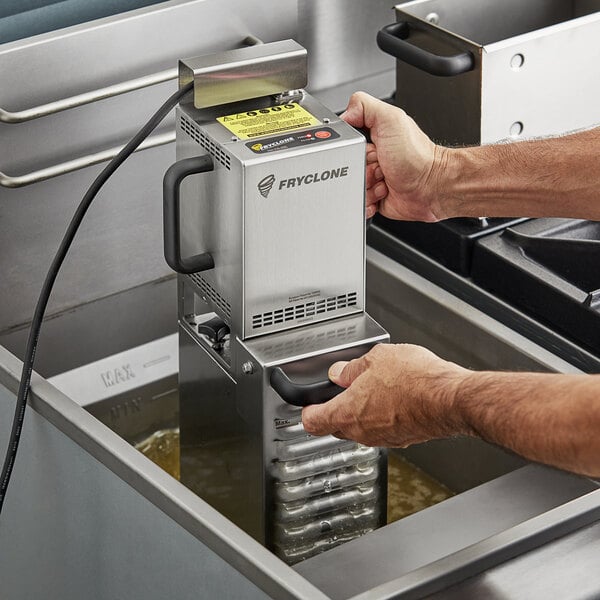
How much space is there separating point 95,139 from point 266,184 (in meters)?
0.52

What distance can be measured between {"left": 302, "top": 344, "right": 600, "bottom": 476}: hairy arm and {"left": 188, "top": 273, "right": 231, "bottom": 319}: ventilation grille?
0.48ft

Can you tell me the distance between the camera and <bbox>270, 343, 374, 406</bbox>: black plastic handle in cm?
142

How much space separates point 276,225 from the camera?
1442 millimetres

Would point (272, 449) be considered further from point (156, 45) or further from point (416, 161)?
point (156, 45)

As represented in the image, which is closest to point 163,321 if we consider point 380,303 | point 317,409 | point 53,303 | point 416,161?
point 53,303

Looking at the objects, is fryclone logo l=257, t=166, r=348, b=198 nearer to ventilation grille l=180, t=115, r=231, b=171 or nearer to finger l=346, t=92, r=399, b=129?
ventilation grille l=180, t=115, r=231, b=171

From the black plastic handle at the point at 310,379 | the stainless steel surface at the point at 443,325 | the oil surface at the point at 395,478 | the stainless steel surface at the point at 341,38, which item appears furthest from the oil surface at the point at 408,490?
the stainless steel surface at the point at 341,38

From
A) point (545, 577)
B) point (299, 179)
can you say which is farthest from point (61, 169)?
point (545, 577)

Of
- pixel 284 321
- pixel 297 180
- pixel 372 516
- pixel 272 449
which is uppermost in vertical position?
pixel 297 180

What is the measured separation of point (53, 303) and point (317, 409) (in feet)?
2.03

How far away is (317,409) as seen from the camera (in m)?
1.42

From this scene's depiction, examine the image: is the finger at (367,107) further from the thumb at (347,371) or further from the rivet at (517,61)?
the thumb at (347,371)

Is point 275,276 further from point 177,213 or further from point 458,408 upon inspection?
point 458,408

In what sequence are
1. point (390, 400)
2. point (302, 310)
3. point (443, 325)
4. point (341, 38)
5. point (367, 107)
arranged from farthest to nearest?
point (341, 38) → point (443, 325) → point (367, 107) → point (302, 310) → point (390, 400)
